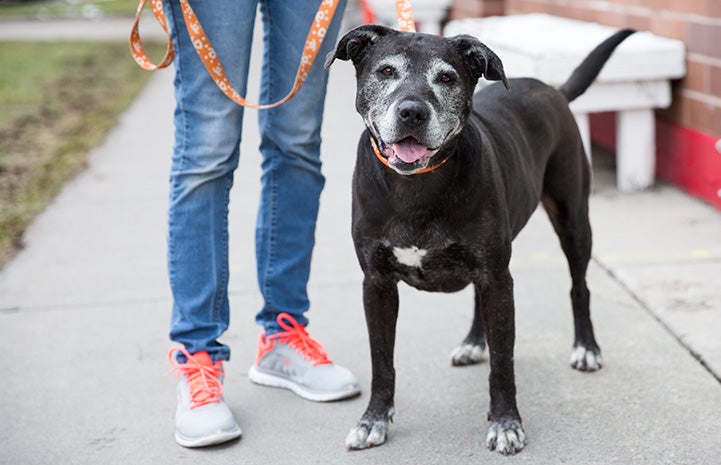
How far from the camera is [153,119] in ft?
29.7

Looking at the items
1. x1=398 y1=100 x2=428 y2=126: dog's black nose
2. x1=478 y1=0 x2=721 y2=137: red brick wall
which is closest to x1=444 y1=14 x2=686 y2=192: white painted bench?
x1=478 y1=0 x2=721 y2=137: red brick wall

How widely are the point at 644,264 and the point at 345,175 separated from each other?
2.53m

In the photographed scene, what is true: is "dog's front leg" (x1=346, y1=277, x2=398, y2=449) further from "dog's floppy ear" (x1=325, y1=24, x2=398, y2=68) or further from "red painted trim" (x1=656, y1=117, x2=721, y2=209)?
"red painted trim" (x1=656, y1=117, x2=721, y2=209)

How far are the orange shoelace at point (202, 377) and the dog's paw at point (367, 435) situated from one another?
49 centimetres

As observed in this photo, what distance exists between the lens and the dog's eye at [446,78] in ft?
9.39

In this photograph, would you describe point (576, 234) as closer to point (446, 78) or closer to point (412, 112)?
point (446, 78)

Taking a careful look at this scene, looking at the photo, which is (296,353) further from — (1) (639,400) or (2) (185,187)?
(1) (639,400)

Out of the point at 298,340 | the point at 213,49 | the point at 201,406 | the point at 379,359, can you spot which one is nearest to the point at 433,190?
the point at 379,359

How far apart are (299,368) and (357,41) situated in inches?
48.7

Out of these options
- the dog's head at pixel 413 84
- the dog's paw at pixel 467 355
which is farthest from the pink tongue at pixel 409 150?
the dog's paw at pixel 467 355

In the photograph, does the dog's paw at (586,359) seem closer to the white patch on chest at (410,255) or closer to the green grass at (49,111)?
the white patch on chest at (410,255)

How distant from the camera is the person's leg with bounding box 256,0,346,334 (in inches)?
131

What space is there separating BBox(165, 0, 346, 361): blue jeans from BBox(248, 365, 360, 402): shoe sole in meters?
0.27

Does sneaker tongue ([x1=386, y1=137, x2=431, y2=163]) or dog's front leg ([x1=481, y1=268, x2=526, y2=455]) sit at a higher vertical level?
sneaker tongue ([x1=386, y1=137, x2=431, y2=163])
